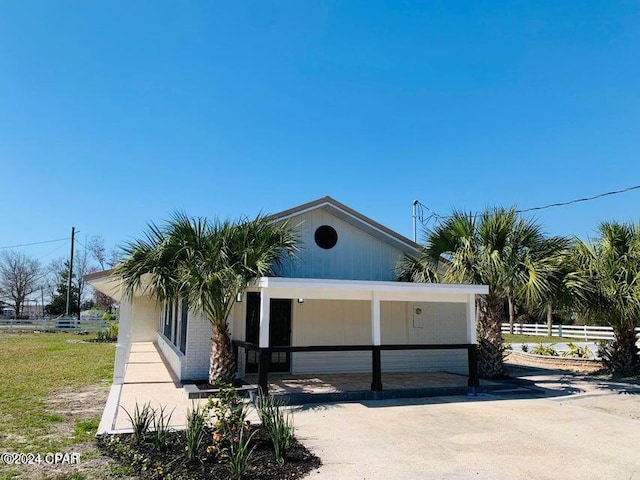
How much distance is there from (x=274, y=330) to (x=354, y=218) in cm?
366

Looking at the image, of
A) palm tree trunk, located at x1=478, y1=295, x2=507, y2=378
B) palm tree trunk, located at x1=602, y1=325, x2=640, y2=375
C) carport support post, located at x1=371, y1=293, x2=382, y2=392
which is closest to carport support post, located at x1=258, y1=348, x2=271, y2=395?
carport support post, located at x1=371, y1=293, x2=382, y2=392

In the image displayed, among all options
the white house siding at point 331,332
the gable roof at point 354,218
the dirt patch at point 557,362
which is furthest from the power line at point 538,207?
the dirt patch at point 557,362

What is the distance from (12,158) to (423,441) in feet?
59.6

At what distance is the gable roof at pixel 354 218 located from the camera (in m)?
11.8

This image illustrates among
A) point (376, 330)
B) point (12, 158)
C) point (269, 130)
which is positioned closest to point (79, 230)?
point (12, 158)

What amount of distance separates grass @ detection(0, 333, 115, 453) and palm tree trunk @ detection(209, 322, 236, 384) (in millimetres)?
2789

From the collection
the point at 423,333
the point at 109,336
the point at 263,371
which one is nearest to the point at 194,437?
the point at 263,371

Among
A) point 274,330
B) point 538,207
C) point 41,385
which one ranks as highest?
point 538,207

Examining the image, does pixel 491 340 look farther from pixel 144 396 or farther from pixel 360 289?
pixel 144 396

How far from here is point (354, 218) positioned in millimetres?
12445

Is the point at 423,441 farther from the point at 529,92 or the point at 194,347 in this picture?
the point at 529,92

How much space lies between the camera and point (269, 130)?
1702 cm

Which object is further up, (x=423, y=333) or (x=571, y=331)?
(x=423, y=333)

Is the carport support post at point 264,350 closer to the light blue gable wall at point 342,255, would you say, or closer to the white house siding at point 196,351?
the white house siding at point 196,351
